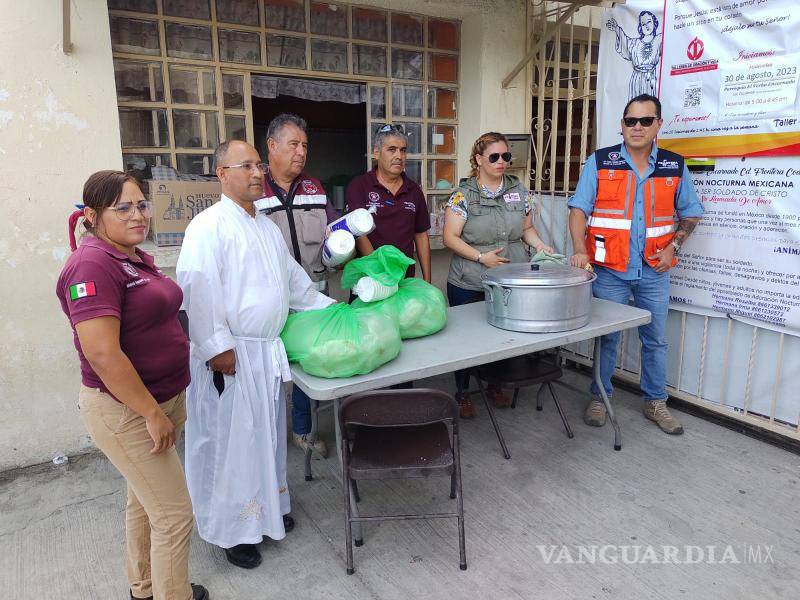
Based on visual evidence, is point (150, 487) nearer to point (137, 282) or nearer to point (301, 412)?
point (137, 282)

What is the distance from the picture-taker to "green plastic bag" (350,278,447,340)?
266 cm

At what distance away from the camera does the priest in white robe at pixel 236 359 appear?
2.21 m

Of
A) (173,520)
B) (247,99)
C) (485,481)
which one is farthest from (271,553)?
(247,99)

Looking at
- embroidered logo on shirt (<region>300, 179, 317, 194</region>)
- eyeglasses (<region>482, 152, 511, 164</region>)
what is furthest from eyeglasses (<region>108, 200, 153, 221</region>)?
eyeglasses (<region>482, 152, 511, 164</region>)

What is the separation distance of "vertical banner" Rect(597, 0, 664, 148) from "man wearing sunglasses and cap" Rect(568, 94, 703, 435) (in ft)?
1.76

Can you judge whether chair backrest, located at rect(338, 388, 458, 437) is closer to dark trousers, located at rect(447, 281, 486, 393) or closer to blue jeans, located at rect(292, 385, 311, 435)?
blue jeans, located at rect(292, 385, 311, 435)

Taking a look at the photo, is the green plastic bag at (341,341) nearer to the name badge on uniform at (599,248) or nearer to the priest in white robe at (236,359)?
the priest in white robe at (236,359)

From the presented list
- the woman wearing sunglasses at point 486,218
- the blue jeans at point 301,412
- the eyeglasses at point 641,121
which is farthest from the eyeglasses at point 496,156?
the blue jeans at point 301,412

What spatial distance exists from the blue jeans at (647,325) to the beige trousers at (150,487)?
103 inches

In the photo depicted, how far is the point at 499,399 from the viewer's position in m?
4.10

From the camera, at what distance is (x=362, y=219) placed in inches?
110

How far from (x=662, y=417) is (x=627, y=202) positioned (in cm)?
142

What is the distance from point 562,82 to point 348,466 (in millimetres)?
4288

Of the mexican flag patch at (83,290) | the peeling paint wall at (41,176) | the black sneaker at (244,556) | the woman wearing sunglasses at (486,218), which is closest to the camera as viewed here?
the mexican flag patch at (83,290)
